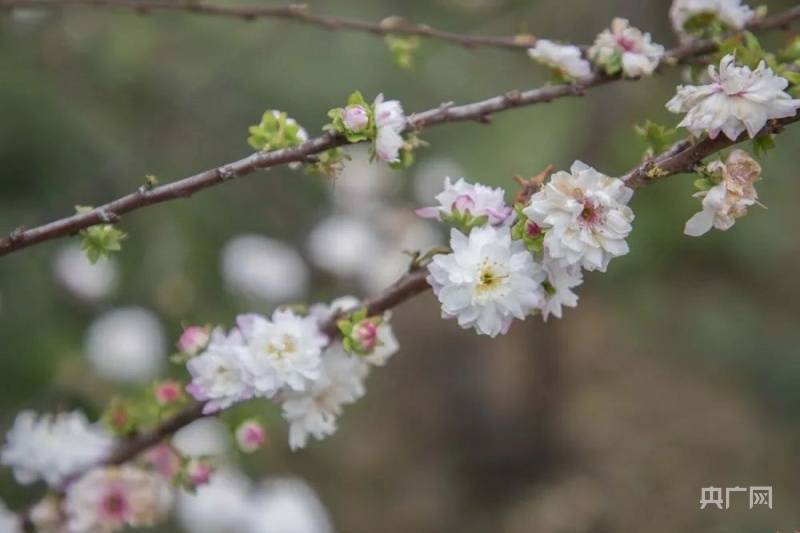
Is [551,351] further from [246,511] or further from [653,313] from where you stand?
[246,511]

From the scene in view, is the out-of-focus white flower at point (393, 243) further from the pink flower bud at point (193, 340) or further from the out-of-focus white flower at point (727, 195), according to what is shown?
the out-of-focus white flower at point (727, 195)

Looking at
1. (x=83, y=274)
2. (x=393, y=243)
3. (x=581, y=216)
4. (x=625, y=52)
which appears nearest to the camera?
(x=581, y=216)


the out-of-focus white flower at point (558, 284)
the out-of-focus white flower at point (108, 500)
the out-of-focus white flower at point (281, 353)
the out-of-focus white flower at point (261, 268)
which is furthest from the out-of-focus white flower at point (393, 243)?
the out-of-focus white flower at point (558, 284)

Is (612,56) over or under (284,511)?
over

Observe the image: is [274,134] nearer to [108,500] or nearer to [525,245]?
[525,245]

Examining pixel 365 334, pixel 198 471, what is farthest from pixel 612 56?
pixel 198 471

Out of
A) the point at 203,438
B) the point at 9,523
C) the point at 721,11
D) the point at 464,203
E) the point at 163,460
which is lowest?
the point at 9,523
